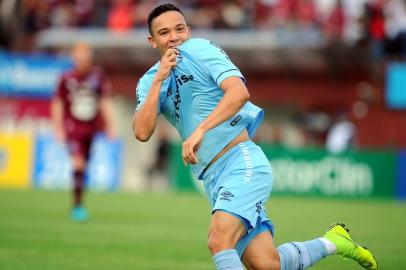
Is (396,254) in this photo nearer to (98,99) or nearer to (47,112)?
(98,99)

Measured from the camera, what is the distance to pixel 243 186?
6980mm

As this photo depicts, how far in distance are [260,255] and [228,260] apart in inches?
21.1

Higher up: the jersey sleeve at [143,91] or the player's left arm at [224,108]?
the jersey sleeve at [143,91]

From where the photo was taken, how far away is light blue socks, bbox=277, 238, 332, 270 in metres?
7.30

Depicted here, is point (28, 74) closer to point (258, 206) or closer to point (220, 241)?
point (258, 206)

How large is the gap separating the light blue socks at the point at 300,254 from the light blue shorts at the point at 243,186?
0.72 feet

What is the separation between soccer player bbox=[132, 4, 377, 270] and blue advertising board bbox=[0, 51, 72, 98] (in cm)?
2301

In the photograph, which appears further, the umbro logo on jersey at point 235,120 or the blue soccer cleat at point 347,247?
the blue soccer cleat at point 347,247

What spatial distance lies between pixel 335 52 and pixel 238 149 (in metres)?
20.7

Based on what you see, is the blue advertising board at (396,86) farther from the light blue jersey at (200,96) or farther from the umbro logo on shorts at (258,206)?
the umbro logo on shorts at (258,206)

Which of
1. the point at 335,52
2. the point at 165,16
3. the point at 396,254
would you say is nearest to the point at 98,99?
the point at 396,254

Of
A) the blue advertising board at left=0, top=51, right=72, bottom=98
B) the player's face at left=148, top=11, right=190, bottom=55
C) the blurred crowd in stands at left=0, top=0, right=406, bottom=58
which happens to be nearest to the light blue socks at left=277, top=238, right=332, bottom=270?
the player's face at left=148, top=11, right=190, bottom=55

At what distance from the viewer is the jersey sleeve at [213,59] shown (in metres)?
6.97

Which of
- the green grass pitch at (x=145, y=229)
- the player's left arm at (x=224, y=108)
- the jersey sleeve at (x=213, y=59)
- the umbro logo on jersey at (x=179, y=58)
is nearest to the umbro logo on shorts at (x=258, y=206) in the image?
the player's left arm at (x=224, y=108)
